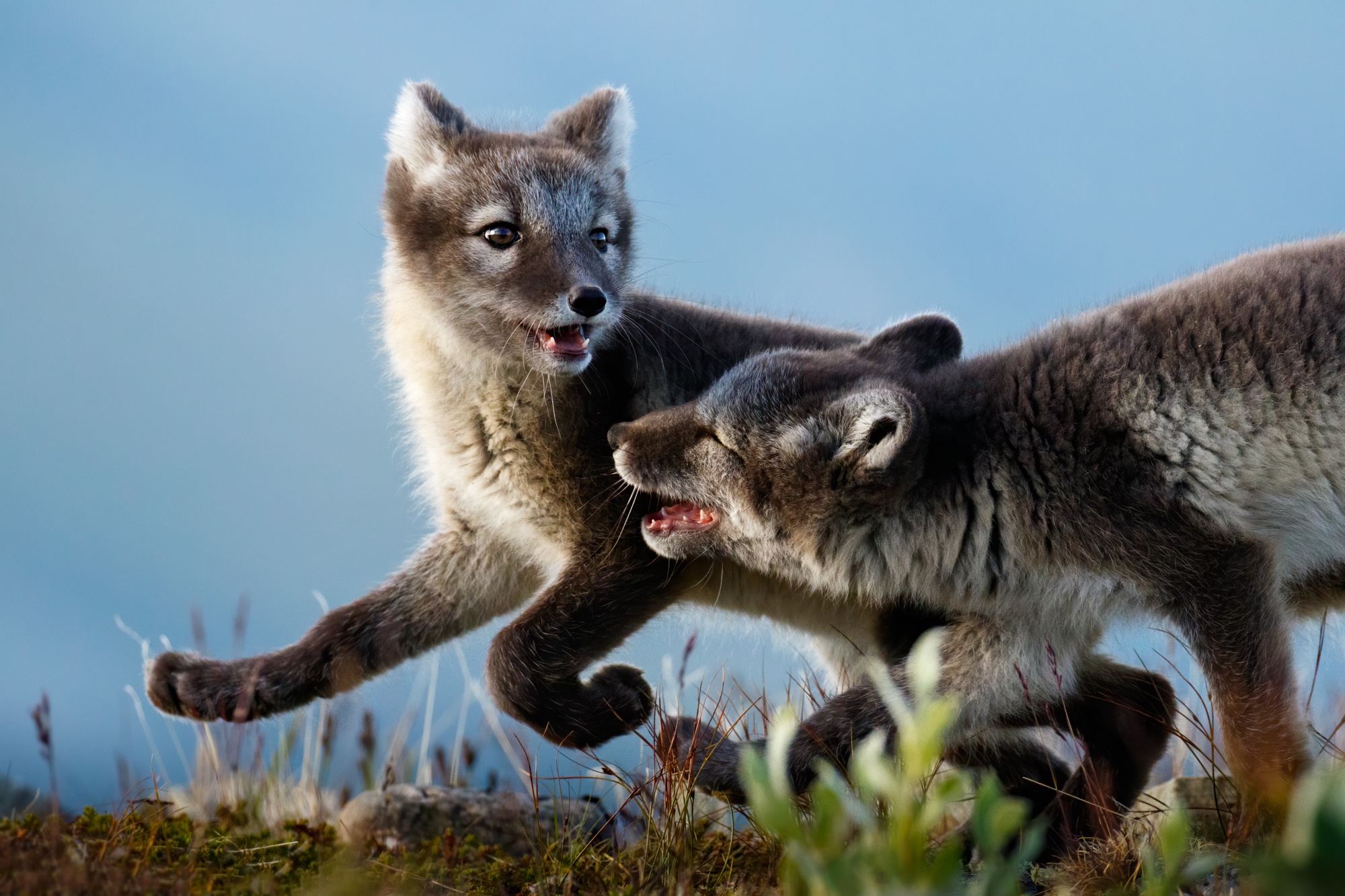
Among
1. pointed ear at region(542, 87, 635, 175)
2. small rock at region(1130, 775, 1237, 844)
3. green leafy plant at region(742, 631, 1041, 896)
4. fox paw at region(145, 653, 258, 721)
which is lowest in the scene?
small rock at region(1130, 775, 1237, 844)

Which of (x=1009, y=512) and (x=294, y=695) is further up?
(x=1009, y=512)

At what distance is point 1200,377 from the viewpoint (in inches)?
179

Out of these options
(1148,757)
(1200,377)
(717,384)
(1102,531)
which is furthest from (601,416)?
(1148,757)

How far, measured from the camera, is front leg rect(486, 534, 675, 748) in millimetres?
4801

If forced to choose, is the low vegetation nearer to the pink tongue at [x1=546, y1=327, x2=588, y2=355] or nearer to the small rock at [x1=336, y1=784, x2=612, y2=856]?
the small rock at [x1=336, y1=784, x2=612, y2=856]

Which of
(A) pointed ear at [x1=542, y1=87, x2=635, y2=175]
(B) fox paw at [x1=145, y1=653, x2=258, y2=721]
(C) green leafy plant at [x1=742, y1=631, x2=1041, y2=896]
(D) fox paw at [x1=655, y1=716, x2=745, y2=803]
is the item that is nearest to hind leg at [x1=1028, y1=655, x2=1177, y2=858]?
(D) fox paw at [x1=655, y1=716, x2=745, y2=803]

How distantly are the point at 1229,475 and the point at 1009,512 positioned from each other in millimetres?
836

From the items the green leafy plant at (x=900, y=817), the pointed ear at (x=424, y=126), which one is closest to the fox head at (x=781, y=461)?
the pointed ear at (x=424, y=126)

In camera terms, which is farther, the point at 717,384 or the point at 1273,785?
the point at 717,384

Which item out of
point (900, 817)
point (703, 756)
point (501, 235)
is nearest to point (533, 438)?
point (501, 235)

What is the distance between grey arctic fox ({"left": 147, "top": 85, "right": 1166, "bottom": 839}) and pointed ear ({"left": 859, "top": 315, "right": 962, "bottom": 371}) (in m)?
0.46

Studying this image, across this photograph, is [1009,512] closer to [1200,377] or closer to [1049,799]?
[1200,377]

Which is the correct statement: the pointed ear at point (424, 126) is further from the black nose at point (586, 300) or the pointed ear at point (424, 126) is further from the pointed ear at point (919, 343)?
the pointed ear at point (919, 343)

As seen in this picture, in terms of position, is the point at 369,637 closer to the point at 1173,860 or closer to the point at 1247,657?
the point at 1247,657
